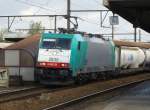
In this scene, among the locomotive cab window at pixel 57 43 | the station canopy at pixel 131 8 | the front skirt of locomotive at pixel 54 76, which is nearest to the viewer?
the station canopy at pixel 131 8

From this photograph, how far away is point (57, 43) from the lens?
29.0 metres

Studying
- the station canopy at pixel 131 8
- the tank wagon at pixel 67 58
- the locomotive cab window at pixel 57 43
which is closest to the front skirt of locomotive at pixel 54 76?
the tank wagon at pixel 67 58

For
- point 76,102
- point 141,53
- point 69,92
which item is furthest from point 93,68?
point 141,53

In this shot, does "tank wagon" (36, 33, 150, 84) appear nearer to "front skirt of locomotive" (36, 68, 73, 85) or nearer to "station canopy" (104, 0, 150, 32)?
"front skirt of locomotive" (36, 68, 73, 85)

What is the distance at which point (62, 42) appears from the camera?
28.9 m

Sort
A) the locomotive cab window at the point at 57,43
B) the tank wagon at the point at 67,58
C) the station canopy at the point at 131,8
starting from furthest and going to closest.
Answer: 1. the locomotive cab window at the point at 57,43
2. the tank wagon at the point at 67,58
3. the station canopy at the point at 131,8

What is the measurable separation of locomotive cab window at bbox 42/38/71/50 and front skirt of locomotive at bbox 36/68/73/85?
136cm

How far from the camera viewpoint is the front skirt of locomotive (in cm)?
2819

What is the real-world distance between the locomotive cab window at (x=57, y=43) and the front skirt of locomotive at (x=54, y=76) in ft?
4.46

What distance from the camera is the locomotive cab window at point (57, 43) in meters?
28.7

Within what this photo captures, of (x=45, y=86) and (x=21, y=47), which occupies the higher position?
(x=21, y=47)

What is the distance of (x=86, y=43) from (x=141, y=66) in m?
21.1

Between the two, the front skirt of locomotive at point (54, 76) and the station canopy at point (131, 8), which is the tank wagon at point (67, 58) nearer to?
the front skirt of locomotive at point (54, 76)

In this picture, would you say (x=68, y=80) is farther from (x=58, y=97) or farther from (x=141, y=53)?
(x=141, y=53)
